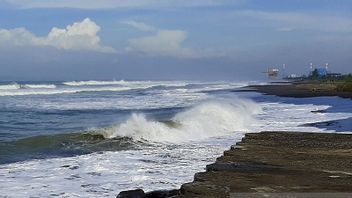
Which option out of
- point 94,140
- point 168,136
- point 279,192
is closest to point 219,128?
point 168,136

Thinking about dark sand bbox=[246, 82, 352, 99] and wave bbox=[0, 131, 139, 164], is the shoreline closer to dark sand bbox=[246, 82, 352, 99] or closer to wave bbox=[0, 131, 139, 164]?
wave bbox=[0, 131, 139, 164]

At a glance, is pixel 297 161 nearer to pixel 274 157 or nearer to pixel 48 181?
pixel 274 157

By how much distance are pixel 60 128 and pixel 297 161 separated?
58.5ft

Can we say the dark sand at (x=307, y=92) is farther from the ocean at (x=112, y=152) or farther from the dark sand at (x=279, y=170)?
the dark sand at (x=279, y=170)

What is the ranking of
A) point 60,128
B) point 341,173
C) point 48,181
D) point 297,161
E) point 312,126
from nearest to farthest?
point 341,173, point 297,161, point 48,181, point 312,126, point 60,128

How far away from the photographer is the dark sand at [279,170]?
5.70m

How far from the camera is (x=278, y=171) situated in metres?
6.84

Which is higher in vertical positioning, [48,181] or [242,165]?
[242,165]

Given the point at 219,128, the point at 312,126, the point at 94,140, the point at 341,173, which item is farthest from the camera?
the point at 219,128

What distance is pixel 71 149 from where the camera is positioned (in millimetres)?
16188

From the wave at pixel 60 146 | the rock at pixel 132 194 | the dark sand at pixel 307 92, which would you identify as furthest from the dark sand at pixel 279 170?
the dark sand at pixel 307 92

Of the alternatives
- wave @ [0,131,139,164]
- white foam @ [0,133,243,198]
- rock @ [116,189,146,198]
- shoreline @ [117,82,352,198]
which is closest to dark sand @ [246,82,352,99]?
wave @ [0,131,139,164]

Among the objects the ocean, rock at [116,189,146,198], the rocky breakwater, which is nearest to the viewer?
the rocky breakwater

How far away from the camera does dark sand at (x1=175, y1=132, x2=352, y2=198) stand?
5703 millimetres
